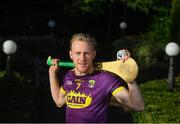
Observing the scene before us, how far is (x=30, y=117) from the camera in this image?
8883 millimetres

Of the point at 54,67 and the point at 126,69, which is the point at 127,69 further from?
the point at 54,67

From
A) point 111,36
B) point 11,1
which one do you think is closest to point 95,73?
point 11,1

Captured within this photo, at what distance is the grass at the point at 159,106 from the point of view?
8469mm

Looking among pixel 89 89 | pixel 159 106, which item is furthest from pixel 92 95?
pixel 159 106

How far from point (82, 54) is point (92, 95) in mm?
261

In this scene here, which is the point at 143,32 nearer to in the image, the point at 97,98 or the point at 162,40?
the point at 162,40

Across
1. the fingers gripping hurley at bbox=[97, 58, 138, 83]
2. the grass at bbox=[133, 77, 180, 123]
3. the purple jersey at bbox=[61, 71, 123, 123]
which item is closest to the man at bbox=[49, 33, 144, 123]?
the purple jersey at bbox=[61, 71, 123, 123]

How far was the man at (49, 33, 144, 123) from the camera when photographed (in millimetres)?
2742

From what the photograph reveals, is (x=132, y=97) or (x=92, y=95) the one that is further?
(x=92, y=95)

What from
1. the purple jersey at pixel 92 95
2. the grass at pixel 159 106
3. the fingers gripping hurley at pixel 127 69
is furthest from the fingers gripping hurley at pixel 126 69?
the grass at pixel 159 106

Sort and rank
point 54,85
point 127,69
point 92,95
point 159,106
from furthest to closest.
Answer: point 159,106 < point 54,85 < point 92,95 < point 127,69

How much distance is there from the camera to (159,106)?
29.9 ft

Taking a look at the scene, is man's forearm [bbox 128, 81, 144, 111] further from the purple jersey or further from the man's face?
the man's face

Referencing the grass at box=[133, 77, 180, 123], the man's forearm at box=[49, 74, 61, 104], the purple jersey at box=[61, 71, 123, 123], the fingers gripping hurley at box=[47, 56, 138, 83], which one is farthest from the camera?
the grass at box=[133, 77, 180, 123]
